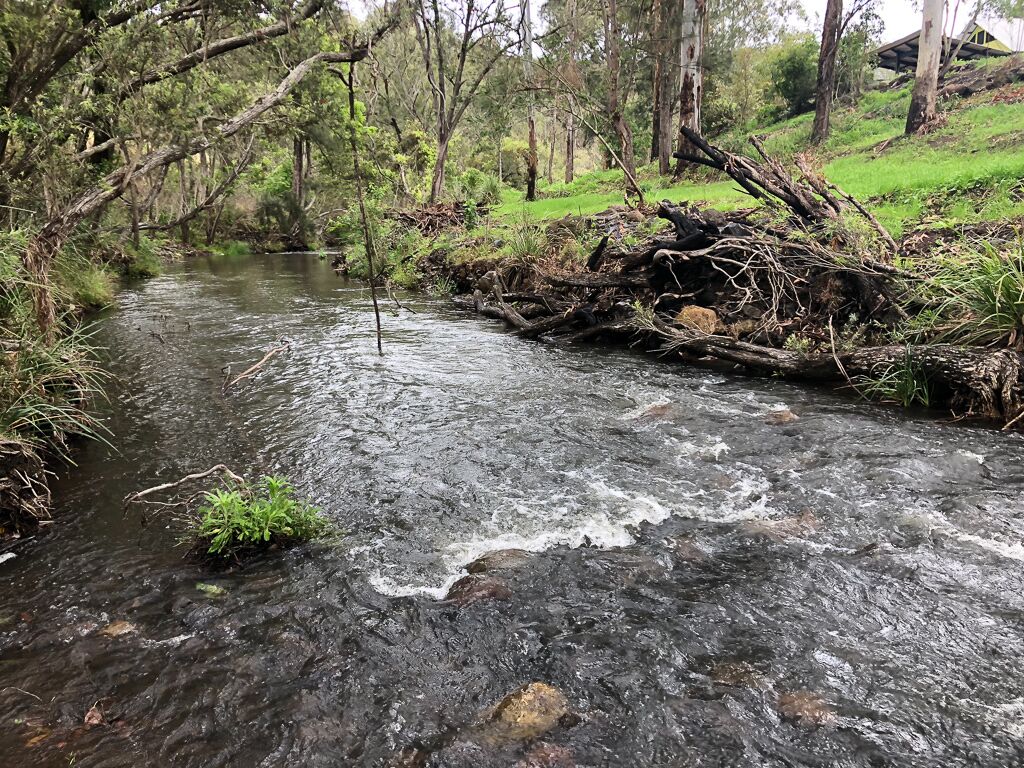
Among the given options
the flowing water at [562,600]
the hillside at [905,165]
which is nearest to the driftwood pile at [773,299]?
the flowing water at [562,600]

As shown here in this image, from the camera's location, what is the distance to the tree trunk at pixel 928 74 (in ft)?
62.0

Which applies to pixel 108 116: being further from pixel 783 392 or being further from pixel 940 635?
pixel 940 635

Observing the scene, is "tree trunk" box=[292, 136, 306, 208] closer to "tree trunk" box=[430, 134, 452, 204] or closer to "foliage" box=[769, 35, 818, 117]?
"tree trunk" box=[430, 134, 452, 204]

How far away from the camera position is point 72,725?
2568 millimetres

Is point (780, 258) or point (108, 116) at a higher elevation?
point (108, 116)

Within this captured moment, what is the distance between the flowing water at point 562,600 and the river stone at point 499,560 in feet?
0.38

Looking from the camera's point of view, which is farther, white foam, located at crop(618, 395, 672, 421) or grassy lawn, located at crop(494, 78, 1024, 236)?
grassy lawn, located at crop(494, 78, 1024, 236)

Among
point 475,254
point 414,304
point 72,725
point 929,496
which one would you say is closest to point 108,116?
point 414,304

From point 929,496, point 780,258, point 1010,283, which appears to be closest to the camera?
point 929,496

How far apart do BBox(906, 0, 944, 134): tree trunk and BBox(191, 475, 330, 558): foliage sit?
23286 millimetres

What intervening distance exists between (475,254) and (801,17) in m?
40.5

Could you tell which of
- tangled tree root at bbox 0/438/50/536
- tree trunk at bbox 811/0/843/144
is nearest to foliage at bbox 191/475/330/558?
tangled tree root at bbox 0/438/50/536

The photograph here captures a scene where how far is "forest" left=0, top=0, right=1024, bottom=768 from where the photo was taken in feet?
8.71

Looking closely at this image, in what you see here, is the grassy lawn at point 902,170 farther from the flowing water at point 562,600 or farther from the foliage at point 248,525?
the foliage at point 248,525
